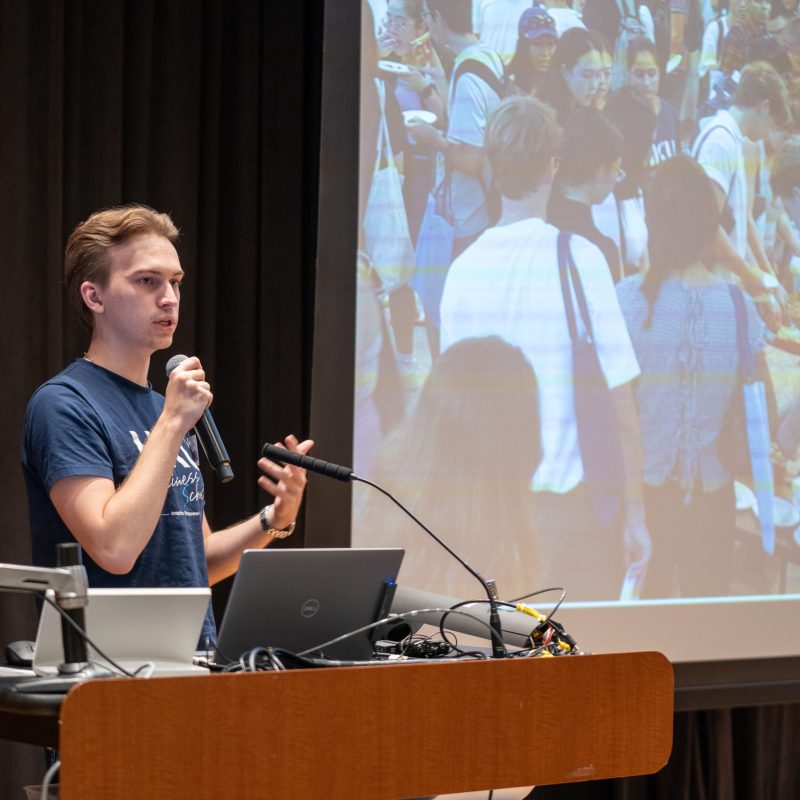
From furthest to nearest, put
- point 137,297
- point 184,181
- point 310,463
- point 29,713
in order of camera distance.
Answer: point 184,181
point 137,297
point 310,463
point 29,713

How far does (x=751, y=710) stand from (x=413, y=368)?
1.83 metres

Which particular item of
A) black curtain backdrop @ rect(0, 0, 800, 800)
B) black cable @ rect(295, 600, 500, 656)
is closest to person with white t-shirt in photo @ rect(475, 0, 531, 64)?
black curtain backdrop @ rect(0, 0, 800, 800)

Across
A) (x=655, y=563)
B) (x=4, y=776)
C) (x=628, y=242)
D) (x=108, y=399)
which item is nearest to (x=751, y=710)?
(x=655, y=563)

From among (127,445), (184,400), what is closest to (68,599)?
(184,400)

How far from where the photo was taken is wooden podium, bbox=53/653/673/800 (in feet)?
3.78

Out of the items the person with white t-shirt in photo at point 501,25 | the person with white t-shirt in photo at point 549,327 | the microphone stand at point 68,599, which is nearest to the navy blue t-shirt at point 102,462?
the microphone stand at point 68,599

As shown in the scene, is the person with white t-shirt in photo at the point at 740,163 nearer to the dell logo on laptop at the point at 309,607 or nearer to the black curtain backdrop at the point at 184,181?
the black curtain backdrop at the point at 184,181

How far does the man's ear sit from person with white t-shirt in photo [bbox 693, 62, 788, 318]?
73.5 inches

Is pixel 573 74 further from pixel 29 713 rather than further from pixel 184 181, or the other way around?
pixel 29 713

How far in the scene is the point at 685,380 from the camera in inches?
122

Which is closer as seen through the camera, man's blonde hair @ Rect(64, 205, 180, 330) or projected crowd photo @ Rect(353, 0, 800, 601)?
man's blonde hair @ Rect(64, 205, 180, 330)

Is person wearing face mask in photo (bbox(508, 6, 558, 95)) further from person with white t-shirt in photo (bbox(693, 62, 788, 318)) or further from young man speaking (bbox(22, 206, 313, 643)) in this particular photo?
young man speaking (bbox(22, 206, 313, 643))

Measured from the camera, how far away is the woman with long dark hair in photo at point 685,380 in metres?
3.05

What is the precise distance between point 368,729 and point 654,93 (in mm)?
2347
